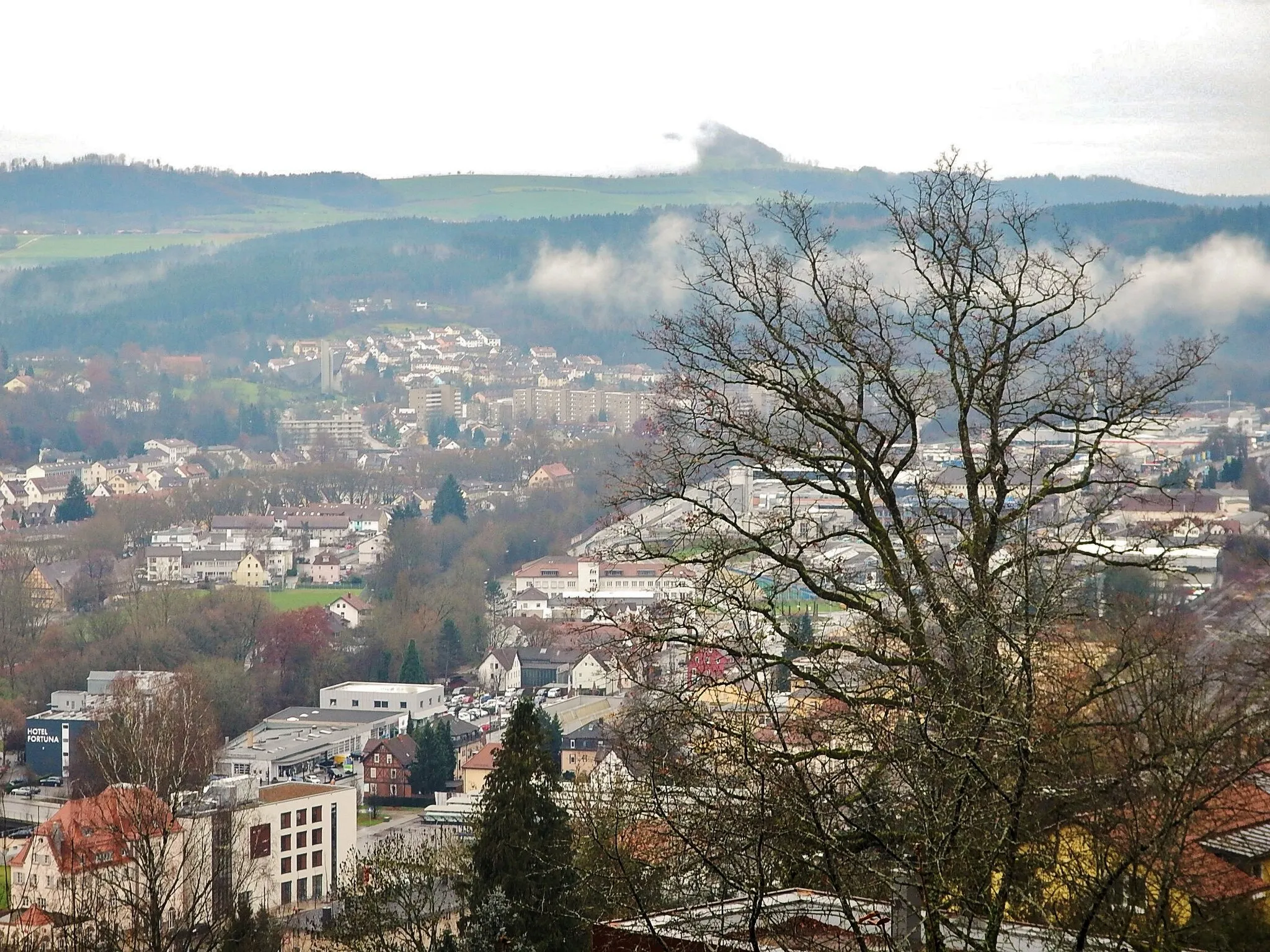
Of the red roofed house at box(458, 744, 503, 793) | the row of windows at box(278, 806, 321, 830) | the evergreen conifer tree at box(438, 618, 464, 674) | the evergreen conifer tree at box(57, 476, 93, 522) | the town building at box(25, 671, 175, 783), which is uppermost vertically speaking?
the row of windows at box(278, 806, 321, 830)

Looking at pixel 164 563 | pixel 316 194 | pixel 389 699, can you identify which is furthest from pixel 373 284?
pixel 389 699

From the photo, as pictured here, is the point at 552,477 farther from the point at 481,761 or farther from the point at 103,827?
the point at 103,827

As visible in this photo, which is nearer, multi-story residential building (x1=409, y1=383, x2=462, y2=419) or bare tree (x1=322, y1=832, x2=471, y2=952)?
bare tree (x1=322, y1=832, x2=471, y2=952)

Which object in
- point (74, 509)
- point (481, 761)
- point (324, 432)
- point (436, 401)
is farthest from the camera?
point (436, 401)

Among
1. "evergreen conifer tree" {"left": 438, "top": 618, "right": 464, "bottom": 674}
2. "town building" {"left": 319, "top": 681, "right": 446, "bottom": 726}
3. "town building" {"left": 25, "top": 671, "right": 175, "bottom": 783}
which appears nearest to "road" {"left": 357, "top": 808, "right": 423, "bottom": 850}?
"town building" {"left": 25, "top": 671, "right": 175, "bottom": 783}

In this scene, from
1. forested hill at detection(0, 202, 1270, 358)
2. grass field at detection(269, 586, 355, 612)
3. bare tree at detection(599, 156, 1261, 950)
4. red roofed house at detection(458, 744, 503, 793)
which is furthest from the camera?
forested hill at detection(0, 202, 1270, 358)

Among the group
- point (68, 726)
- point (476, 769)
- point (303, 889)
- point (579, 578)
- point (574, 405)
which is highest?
point (303, 889)

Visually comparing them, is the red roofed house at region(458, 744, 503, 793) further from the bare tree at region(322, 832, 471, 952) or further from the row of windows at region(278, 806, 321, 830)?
the bare tree at region(322, 832, 471, 952)

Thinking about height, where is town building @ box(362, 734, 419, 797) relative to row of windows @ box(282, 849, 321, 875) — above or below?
below
